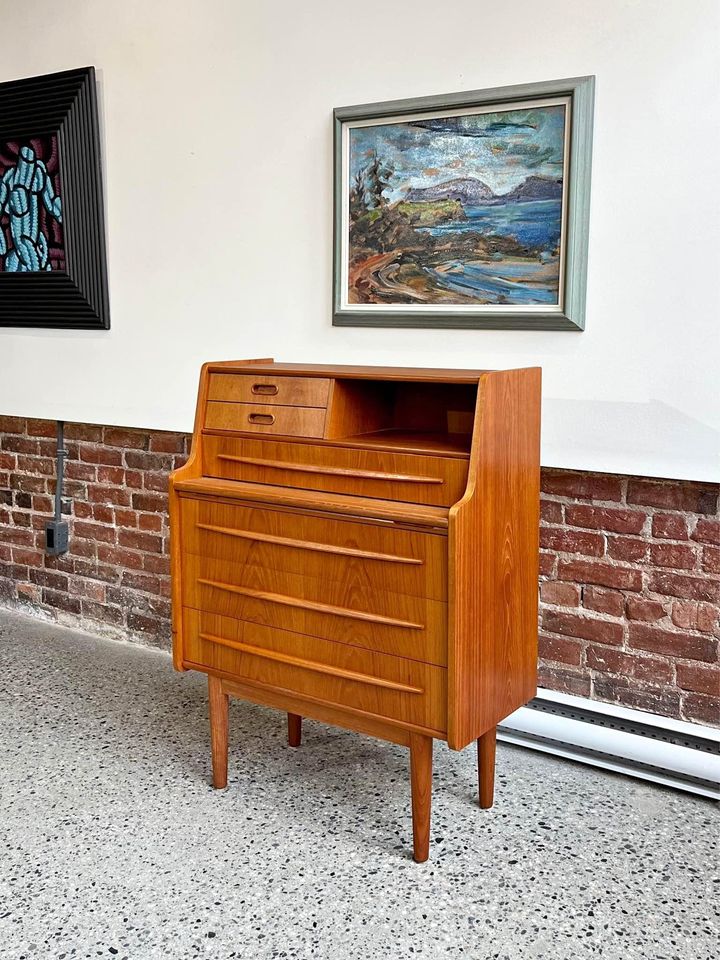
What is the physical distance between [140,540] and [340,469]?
1803 mm

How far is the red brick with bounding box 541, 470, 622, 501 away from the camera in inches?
113

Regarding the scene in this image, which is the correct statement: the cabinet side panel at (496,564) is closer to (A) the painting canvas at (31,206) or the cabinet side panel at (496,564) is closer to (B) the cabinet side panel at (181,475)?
(B) the cabinet side panel at (181,475)

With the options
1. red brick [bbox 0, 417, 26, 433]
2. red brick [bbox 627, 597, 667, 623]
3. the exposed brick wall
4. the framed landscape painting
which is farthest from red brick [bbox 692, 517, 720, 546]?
red brick [bbox 0, 417, 26, 433]

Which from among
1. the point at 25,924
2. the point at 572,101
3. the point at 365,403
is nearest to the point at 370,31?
the point at 572,101

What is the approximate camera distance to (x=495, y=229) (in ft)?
9.40

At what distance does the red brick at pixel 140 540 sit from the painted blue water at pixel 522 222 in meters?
1.85

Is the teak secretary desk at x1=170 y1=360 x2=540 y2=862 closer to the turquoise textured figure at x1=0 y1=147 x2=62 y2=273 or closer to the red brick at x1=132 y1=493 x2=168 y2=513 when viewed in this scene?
the red brick at x1=132 y1=493 x2=168 y2=513

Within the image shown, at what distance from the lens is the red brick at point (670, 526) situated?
2.78 meters

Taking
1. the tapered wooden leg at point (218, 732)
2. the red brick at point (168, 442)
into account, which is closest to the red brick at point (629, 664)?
the tapered wooden leg at point (218, 732)

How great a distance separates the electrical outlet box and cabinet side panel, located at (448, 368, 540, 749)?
7.85 feet

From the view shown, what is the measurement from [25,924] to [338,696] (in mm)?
895

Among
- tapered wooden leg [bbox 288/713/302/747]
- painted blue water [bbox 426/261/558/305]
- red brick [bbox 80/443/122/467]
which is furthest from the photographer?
red brick [bbox 80/443/122/467]

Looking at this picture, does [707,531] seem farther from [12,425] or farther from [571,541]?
[12,425]

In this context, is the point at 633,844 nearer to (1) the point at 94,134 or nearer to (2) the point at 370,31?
(2) the point at 370,31
